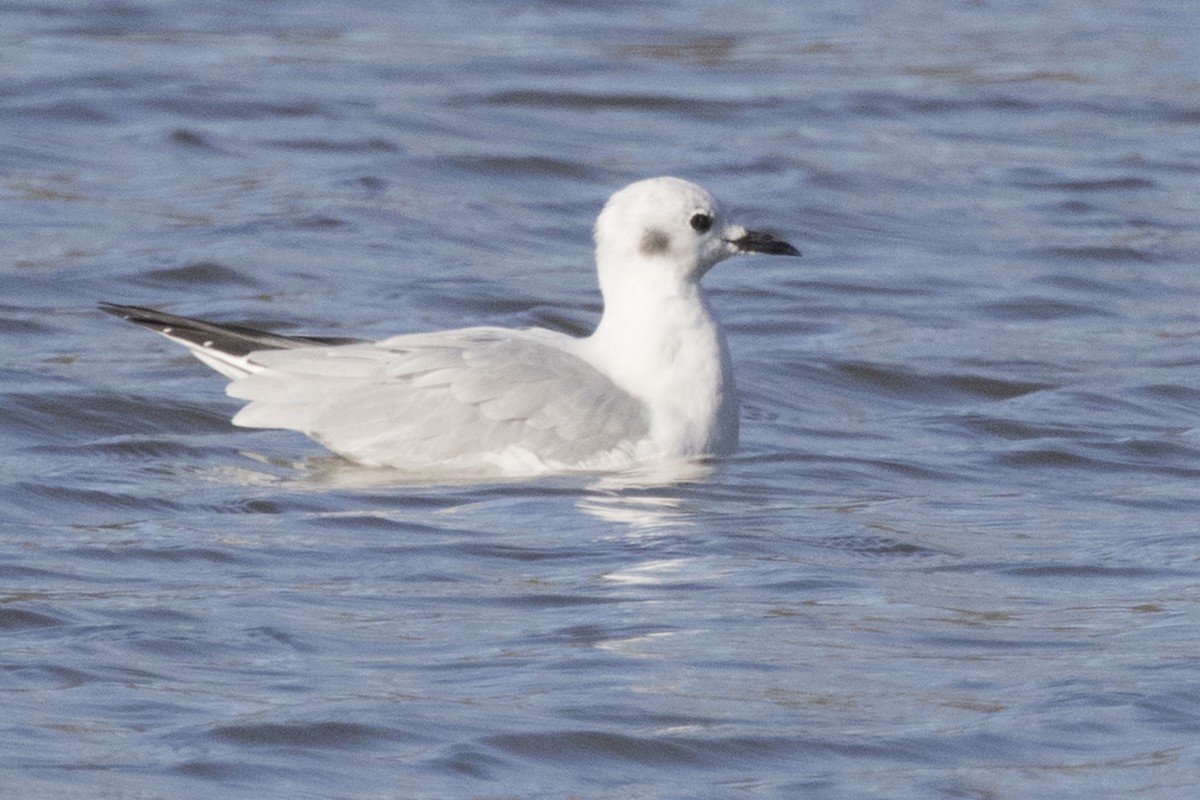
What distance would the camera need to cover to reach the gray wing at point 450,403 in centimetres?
859

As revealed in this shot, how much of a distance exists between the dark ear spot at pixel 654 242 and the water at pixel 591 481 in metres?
0.80

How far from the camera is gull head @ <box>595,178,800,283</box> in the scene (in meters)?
9.04

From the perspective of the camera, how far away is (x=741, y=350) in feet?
37.0

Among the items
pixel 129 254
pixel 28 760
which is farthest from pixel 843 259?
pixel 28 760

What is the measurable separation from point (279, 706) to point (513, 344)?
10.1 ft

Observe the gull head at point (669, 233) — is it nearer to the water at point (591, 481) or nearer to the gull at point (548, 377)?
the gull at point (548, 377)

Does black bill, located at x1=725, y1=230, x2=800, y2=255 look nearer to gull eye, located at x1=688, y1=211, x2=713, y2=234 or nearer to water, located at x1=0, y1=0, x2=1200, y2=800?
gull eye, located at x1=688, y1=211, x2=713, y2=234

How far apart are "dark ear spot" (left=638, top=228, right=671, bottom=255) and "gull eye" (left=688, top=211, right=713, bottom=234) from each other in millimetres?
103

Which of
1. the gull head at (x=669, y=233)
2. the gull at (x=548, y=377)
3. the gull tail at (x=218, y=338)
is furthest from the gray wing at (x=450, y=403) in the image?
the gull head at (x=669, y=233)

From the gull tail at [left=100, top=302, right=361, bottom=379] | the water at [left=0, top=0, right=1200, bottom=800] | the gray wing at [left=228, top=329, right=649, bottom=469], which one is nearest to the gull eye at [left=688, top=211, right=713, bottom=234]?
the gray wing at [left=228, top=329, right=649, bottom=469]

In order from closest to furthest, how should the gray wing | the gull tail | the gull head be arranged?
the gray wing, the gull tail, the gull head

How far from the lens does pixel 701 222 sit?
9086mm

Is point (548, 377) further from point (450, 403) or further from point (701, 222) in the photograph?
point (701, 222)

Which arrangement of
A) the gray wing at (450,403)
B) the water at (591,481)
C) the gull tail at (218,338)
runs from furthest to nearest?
the gull tail at (218,338), the gray wing at (450,403), the water at (591,481)
